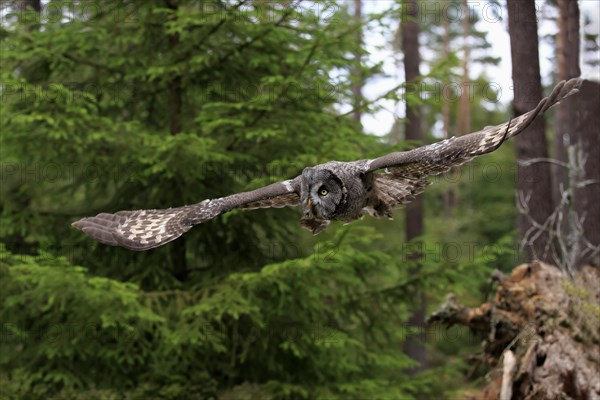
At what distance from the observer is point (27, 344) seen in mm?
8500

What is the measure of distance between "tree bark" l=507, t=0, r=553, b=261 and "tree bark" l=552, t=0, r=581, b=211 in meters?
0.49

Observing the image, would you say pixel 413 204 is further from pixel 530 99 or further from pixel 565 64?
pixel 530 99

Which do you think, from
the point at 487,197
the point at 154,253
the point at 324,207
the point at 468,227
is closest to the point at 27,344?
the point at 154,253

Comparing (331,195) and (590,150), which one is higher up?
(590,150)

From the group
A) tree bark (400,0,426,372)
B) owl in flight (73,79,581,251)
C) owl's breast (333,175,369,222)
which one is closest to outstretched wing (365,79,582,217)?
owl in flight (73,79,581,251)

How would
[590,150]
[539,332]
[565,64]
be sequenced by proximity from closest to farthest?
[539,332] → [590,150] → [565,64]

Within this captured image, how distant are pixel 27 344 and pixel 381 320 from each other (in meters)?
4.58

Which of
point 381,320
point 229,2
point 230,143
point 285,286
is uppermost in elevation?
Answer: point 229,2

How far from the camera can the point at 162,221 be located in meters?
5.40

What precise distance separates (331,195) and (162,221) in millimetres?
1436

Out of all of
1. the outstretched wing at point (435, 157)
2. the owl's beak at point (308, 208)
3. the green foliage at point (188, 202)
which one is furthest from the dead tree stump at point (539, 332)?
the owl's beak at point (308, 208)

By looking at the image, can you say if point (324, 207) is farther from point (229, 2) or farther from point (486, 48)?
point (486, 48)

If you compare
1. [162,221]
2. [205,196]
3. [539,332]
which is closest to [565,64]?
[539,332]

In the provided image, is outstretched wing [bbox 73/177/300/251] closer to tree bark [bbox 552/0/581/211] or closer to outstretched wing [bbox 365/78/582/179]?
outstretched wing [bbox 365/78/582/179]
